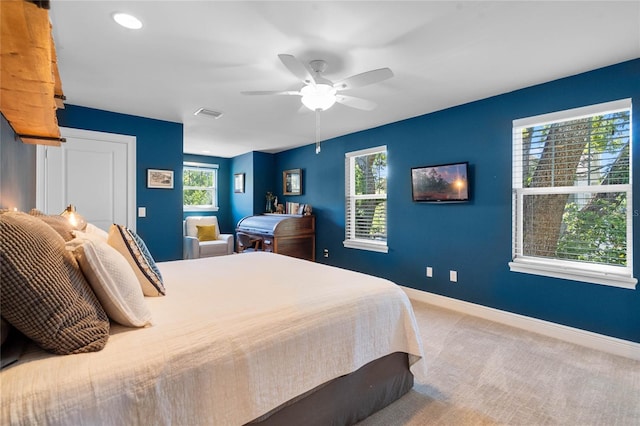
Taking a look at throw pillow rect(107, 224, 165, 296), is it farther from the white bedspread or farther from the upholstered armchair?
the upholstered armchair

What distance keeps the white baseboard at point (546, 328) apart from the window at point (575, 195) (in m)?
0.47

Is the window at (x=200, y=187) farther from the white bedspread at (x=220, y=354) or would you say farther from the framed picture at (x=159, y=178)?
the white bedspread at (x=220, y=354)

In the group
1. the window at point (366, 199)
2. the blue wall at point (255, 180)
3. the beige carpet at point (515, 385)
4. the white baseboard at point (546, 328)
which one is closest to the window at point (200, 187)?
the blue wall at point (255, 180)

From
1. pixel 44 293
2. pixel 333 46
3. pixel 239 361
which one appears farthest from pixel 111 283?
pixel 333 46

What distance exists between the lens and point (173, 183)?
416 cm

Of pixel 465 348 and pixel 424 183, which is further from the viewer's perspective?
pixel 424 183

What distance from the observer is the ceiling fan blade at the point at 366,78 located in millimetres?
1989

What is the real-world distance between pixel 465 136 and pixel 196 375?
3.51 meters

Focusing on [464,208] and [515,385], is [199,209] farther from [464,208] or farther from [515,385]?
[515,385]

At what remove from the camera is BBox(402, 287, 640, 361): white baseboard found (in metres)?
2.46

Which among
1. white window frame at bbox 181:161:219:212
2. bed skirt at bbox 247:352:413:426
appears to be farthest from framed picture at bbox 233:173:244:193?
bed skirt at bbox 247:352:413:426

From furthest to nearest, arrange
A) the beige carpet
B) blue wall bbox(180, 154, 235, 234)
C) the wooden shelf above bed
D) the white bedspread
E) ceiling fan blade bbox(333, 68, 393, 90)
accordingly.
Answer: blue wall bbox(180, 154, 235, 234) → ceiling fan blade bbox(333, 68, 393, 90) → the beige carpet → the white bedspread → the wooden shelf above bed

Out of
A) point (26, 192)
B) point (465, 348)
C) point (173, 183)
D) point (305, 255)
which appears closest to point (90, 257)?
point (26, 192)

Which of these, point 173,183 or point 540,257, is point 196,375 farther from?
point 173,183
